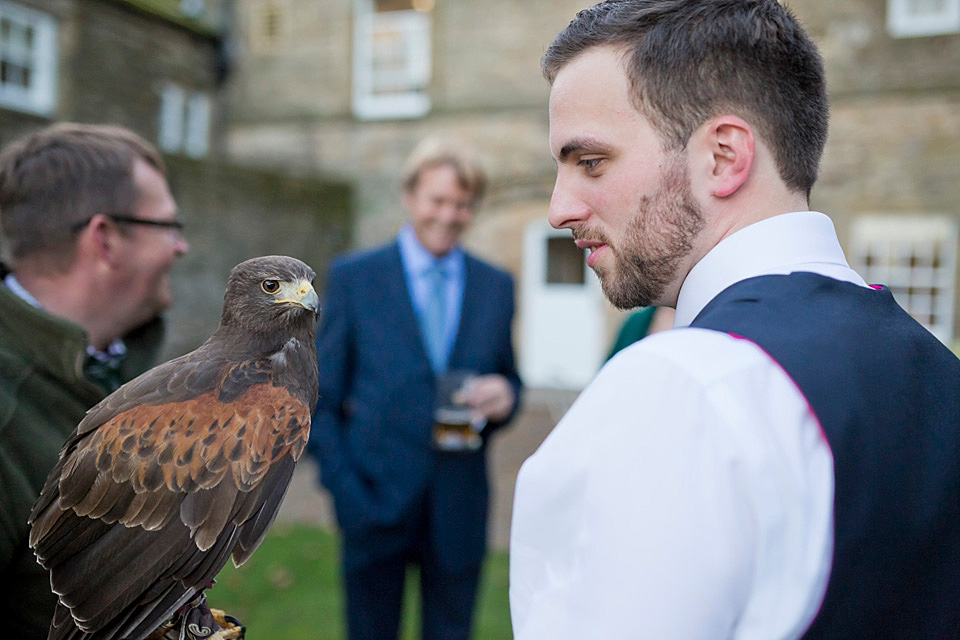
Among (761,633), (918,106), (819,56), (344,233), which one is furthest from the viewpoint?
(344,233)

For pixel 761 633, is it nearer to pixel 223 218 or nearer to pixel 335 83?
pixel 223 218

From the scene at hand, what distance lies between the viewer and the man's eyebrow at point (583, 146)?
1371 millimetres

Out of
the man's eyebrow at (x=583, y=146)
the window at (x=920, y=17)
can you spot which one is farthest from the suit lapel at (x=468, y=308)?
the window at (x=920, y=17)

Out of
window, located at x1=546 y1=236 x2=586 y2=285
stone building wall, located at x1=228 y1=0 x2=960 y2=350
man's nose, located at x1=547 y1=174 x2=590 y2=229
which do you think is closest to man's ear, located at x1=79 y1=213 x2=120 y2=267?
man's nose, located at x1=547 y1=174 x2=590 y2=229

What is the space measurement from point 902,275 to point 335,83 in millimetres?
9958

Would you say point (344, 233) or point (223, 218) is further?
point (344, 233)

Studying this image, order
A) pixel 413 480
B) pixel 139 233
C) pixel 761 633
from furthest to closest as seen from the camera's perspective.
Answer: pixel 413 480 → pixel 139 233 → pixel 761 633

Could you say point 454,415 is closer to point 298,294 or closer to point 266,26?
point 298,294

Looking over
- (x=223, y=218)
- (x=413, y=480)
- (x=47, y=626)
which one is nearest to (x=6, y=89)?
(x=223, y=218)

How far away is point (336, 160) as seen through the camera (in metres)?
14.8

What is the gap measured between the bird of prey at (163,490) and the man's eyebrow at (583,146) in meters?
0.68

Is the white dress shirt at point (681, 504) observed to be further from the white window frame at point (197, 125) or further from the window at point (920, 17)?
the white window frame at point (197, 125)

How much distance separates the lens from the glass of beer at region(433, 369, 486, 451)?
3406 mm

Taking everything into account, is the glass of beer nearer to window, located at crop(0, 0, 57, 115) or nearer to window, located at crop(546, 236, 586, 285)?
window, located at crop(546, 236, 586, 285)
